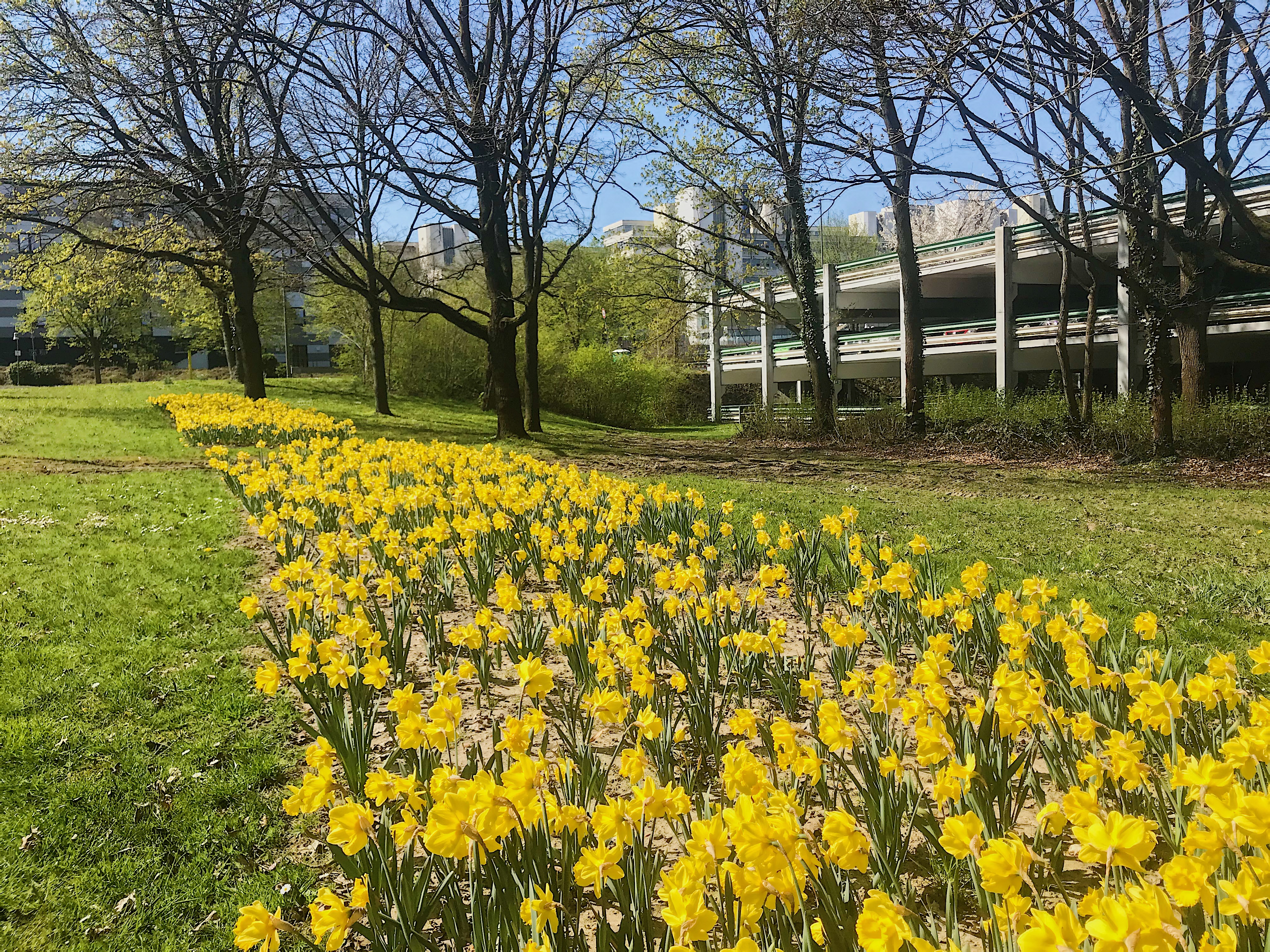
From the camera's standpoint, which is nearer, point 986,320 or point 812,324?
point 812,324

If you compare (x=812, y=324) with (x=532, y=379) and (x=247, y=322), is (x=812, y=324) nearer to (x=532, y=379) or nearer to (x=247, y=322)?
(x=532, y=379)

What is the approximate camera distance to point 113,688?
4.01 m

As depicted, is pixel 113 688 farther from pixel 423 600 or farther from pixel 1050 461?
pixel 1050 461

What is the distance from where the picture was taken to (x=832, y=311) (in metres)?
26.4

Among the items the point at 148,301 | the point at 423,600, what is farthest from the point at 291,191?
the point at 148,301

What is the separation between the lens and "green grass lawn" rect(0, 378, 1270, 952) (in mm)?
2652

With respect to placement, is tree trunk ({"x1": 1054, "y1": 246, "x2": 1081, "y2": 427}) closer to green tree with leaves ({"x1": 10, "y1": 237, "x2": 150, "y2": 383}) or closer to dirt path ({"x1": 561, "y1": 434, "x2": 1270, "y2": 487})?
dirt path ({"x1": 561, "y1": 434, "x2": 1270, "y2": 487})

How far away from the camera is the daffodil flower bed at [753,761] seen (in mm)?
1617

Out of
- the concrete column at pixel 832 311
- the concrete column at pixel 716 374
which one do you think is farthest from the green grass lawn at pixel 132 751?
the concrete column at pixel 716 374

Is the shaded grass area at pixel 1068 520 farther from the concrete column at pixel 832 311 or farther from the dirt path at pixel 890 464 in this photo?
the concrete column at pixel 832 311

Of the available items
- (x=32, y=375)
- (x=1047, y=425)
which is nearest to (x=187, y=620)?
(x=1047, y=425)

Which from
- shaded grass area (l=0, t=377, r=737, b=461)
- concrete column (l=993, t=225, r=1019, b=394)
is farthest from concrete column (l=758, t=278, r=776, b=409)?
concrete column (l=993, t=225, r=1019, b=394)

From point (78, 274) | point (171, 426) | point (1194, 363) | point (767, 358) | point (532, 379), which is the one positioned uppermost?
point (78, 274)

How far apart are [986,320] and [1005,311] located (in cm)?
370
